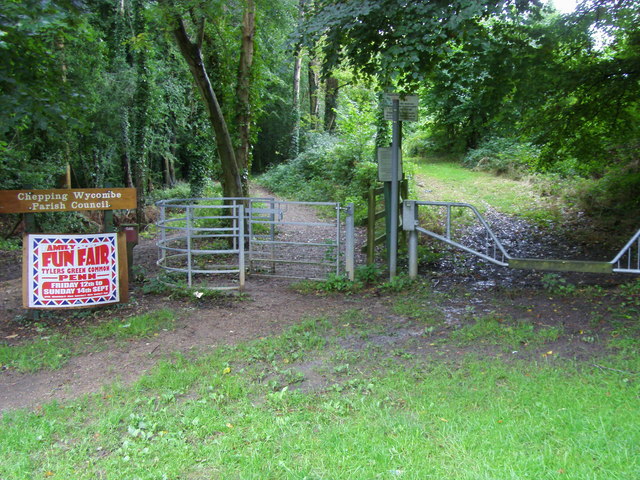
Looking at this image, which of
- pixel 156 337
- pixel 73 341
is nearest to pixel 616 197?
pixel 156 337

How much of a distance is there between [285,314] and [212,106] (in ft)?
17.9

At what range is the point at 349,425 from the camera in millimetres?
3801

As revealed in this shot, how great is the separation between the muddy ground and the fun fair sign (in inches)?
12.7

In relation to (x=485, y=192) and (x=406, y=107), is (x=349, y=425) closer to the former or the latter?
(x=406, y=107)

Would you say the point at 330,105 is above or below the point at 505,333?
above

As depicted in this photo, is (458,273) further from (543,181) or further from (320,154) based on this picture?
(320,154)

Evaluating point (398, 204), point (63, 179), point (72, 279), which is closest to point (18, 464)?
point (72, 279)

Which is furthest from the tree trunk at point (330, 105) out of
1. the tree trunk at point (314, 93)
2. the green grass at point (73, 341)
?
the green grass at point (73, 341)

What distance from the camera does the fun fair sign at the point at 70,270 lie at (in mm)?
6918

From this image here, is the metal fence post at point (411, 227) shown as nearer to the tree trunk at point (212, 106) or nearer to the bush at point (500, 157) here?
the tree trunk at point (212, 106)

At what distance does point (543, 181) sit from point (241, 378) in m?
14.3

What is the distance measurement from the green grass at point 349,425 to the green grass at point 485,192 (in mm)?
9165

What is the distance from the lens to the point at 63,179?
15.4m

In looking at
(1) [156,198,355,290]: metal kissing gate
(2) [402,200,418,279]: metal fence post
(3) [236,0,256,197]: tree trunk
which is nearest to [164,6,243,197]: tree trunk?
(1) [156,198,355,290]: metal kissing gate
